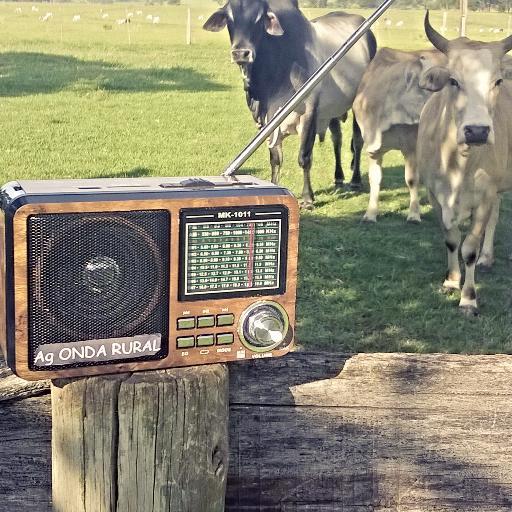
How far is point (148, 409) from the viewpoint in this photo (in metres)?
1.29

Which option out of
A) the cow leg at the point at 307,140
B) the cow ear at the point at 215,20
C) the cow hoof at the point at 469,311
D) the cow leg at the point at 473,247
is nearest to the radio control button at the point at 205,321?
the cow hoof at the point at 469,311

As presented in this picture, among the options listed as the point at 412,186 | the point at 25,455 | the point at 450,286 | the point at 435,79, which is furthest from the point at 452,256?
the point at 25,455

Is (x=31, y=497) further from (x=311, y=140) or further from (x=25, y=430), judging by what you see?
(x=311, y=140)

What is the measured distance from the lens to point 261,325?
50.9 inches

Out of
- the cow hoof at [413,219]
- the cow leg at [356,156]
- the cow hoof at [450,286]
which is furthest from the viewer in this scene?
the cow leg at [356,156]

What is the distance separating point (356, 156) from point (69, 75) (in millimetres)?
2468

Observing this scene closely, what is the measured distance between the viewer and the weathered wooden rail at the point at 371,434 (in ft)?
4.95

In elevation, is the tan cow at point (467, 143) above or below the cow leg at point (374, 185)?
above

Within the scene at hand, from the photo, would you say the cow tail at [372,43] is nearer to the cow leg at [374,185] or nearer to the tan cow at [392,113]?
the tan cow at [392,113]

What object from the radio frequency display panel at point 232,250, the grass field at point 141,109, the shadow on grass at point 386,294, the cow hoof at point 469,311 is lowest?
the cow hoof at point 469,311

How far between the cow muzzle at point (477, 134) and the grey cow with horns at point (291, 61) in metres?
1.06

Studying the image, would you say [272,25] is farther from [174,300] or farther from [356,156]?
[174,300]

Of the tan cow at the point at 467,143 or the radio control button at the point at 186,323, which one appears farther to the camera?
the tan cow at the point at 467,143

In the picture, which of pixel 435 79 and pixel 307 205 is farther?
pixel 307 205
